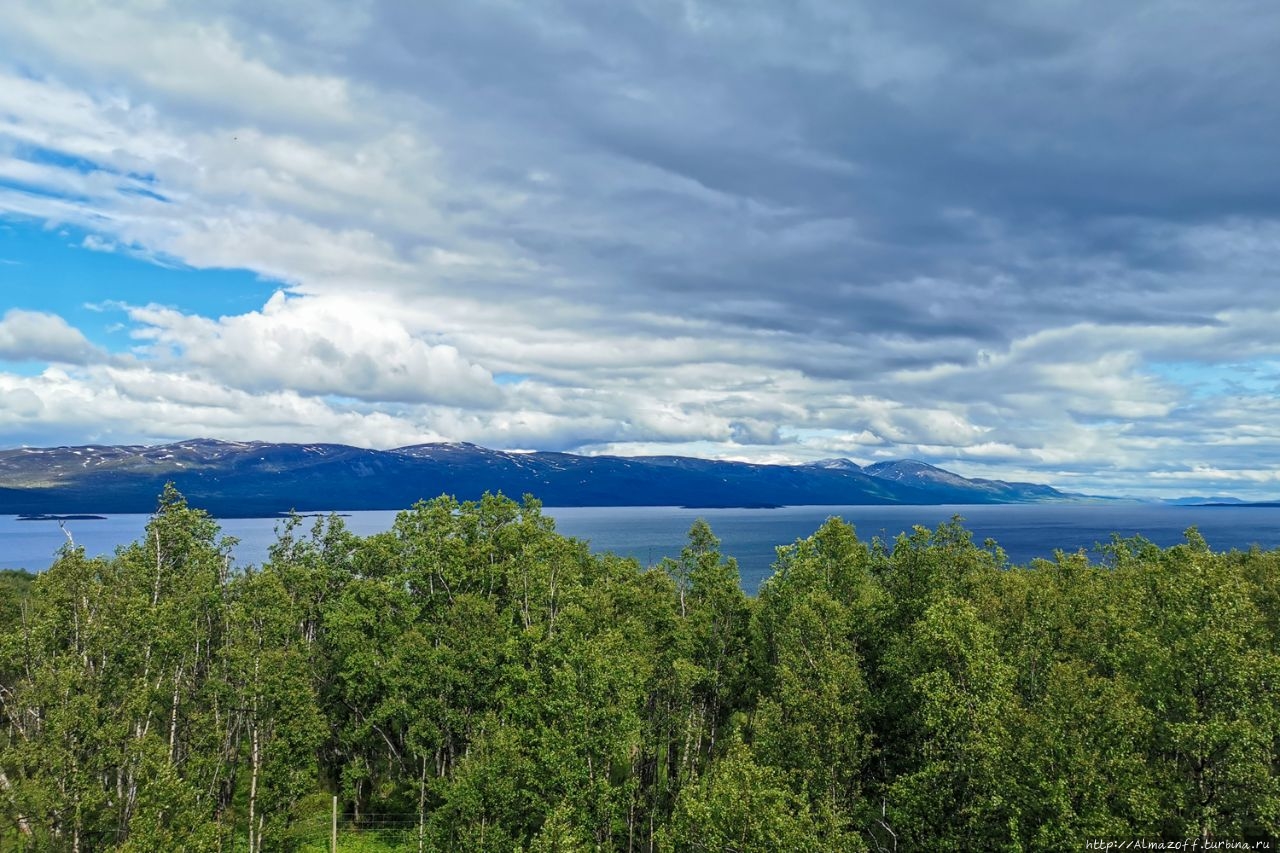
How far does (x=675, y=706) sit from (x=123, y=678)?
35.7 metres

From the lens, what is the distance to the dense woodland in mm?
31297

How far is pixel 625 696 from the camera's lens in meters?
42.7

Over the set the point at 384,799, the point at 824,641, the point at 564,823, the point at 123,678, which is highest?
the point at 824,641

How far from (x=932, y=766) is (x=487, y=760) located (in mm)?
24503

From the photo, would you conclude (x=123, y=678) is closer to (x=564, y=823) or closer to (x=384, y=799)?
(x=384, y=799)

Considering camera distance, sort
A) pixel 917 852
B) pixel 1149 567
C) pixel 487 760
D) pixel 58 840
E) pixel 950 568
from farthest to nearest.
→ pixel 1149 567, pixel 950 568, pixel 487 760, pixel 58 840, pixel 917 852

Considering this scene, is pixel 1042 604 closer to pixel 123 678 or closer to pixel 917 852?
pixel 917 852

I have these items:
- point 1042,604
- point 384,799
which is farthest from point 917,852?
point 384,799

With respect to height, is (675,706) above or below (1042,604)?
below

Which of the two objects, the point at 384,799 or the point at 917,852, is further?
the point at 384,799

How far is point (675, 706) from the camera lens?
170 feet

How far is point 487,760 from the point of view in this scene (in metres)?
41.8

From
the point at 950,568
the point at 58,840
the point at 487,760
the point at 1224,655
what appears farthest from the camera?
the point at 950,568

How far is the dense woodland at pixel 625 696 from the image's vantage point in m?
31.3
